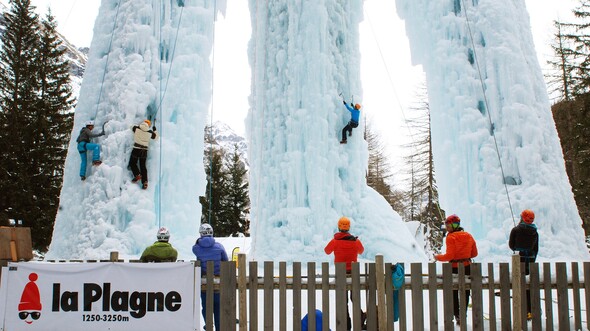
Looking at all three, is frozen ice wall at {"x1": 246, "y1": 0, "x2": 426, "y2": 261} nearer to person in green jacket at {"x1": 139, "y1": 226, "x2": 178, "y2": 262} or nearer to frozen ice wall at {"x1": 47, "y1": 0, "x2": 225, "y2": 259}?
frozen ice wall at {"x1": 47, "y1": 0, "x2": 225, "y2": 259}

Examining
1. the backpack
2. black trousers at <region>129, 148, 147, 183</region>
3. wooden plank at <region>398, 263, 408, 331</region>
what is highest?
black trousers at <region>129, 148, 147, 183</region>

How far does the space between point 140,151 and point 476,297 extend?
8.33 metres

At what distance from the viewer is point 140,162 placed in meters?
11.1

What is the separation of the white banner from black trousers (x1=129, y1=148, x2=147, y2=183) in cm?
637

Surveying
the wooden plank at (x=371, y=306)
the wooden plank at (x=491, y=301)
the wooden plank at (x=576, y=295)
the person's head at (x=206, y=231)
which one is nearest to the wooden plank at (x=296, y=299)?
the wooden plank at (x=371, y=306)

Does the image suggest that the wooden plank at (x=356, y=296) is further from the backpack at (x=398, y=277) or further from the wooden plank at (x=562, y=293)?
the wooden plank at (x=562, y=293)

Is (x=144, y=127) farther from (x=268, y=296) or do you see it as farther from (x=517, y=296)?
(x=517, y=296)

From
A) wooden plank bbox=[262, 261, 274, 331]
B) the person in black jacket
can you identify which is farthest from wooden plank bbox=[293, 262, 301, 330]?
the person in black jacket

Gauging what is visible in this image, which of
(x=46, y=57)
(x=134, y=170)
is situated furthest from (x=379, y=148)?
(x=134, y=170)

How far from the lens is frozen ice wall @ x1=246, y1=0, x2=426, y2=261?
11.7m

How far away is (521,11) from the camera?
11.6 m

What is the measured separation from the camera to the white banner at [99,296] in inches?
184

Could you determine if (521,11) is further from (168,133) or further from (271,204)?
(168,133)

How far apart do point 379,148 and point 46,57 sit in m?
23.2
